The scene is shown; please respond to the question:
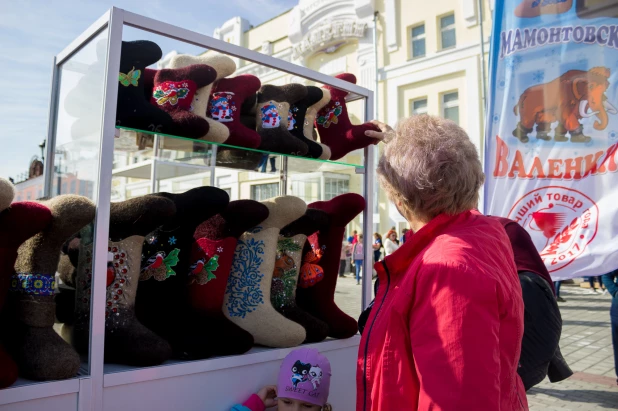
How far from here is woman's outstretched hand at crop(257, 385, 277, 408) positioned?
5.78 feet

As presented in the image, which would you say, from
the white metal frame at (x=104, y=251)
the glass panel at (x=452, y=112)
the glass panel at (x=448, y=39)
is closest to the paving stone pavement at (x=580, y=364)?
the white metal frame at (x=104, y=251)

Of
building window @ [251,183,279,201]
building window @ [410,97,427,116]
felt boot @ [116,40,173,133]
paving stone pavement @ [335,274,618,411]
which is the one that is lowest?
paving stone pavement @ [335,274,618,411]

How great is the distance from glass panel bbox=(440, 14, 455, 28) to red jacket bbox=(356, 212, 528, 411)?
1369 cm

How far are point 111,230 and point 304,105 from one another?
97 centimetres

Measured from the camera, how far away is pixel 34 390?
51.5 inches

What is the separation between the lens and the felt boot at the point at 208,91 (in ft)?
5.68

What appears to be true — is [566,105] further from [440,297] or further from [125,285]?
[125,285]

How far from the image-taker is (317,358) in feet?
5.99

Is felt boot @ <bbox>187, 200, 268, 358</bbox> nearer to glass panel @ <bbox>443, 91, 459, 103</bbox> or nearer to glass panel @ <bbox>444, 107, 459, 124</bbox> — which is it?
glass panel @ <bbox>444, 107, 459, 124</bbox>

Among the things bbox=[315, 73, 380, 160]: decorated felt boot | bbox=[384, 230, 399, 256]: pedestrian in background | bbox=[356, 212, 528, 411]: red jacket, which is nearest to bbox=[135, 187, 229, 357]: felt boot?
bbox=[315, 73, 380, 160]: decorated felt boot

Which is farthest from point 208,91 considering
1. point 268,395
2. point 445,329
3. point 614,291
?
point 614,291

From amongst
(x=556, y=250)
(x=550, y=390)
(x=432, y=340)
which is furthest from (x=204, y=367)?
(x=550, y=390)

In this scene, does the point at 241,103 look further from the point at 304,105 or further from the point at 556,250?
the point at 556,250

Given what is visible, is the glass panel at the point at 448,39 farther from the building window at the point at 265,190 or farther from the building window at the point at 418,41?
the building window at the point at 265,190
